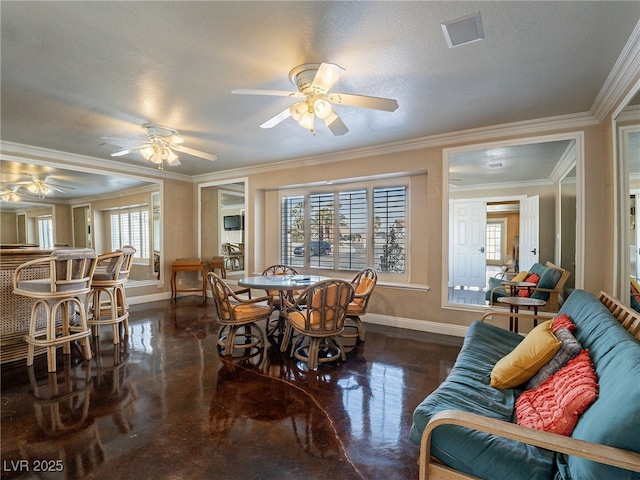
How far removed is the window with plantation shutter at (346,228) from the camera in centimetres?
471

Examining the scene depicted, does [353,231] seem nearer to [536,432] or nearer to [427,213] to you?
[427,213]

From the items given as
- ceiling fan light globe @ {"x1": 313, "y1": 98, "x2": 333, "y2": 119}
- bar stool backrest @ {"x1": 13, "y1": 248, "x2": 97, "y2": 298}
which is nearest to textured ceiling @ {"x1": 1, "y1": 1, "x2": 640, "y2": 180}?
ceiling fan light globe @ {"x1": 313, "y1": 98, "x2": 333, "y2": 119}

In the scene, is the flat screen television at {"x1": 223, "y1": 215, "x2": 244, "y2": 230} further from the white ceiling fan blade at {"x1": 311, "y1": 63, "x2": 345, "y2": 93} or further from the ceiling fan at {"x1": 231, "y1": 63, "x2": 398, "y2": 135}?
the white ceiling fan blade at {"x1": 311, "y1": 63, "x2": 345, "y2": 93}

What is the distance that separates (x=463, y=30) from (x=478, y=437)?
7.23ft

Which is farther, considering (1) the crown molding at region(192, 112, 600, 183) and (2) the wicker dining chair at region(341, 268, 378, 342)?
(2) the wicker dining chair at region(341, 268, 378, 342)

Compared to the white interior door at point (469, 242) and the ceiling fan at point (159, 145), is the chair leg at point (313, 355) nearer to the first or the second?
the ceiling fan at point (159, 145)

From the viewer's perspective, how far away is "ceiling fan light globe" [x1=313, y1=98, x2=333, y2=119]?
2.38 m

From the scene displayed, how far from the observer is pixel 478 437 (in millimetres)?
1278

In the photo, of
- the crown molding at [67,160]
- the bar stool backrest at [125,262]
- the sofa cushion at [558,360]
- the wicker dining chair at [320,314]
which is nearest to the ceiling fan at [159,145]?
the bar stool backrest at [125,262]

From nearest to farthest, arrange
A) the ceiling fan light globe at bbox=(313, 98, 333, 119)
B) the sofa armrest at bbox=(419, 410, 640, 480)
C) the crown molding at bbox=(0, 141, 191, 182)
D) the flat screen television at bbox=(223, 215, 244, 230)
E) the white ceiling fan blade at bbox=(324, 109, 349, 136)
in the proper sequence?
the sofa armrest at bbox=(419, 410, 640, 480) < the ceiling fan light globe at bbox=(313, 98, 333, 119) < the white ceiling fan blade at bbox=(324, 109, 349, 136) < the crown molding at bbox=(0, 141, 191, 182) < the flat screen television at bbox=(223, 215, 244, 230)

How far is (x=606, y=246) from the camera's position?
10.2 feet

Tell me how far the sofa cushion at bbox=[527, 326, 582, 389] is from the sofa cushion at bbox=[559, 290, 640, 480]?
0.26ft

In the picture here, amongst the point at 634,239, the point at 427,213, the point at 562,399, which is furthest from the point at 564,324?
the point at 427,213

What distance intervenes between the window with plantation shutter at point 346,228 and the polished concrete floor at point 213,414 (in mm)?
1680
